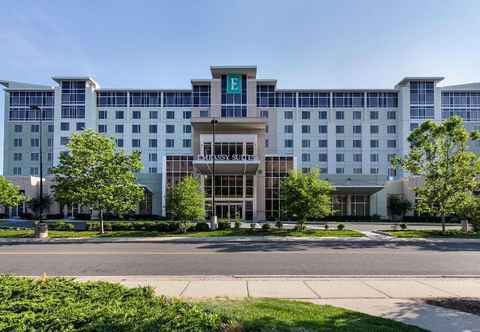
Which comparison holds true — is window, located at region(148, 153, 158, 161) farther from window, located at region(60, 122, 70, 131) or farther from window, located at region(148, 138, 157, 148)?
window, located at region(60, 122, 70, 131)

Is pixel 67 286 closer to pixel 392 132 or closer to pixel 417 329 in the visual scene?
pixel 417 329

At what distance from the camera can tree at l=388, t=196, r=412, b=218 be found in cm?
4838

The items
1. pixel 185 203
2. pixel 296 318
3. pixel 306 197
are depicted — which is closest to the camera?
pixel 296 318

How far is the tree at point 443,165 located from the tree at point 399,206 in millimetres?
22537

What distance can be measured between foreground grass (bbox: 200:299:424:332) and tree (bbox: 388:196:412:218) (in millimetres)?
47663

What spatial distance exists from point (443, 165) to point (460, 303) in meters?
22.4

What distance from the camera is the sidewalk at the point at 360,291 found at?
5.99 metres

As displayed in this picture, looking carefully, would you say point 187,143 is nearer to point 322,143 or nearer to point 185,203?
point 322,143

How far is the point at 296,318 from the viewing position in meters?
5.49

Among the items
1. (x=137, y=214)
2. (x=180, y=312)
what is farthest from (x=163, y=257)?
(x=137, y=214)

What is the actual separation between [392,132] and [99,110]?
5887cm

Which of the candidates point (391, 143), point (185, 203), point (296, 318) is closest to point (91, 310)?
point (296, 318)

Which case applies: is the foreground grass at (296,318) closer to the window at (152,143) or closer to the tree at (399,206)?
the tree at (399,206)

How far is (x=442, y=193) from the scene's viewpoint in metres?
25.3
